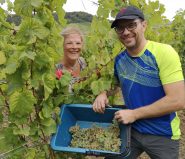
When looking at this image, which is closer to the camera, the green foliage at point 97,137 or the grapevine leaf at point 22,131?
the grapevine leaf at point 22,131

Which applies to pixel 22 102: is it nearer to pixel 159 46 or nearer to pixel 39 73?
pixel 39 73

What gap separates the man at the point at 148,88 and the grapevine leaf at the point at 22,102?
0.60 metres

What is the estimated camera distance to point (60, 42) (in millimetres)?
2457

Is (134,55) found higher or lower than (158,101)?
higher

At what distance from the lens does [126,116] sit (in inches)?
101

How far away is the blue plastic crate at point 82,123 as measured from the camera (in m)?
2.52

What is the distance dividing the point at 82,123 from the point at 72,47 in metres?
0.75

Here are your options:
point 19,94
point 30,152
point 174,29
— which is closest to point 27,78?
point 19,94

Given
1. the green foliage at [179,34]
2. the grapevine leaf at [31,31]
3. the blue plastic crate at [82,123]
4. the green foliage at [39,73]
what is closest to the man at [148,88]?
the blue plastic crate at [82,123]

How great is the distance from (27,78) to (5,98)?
16.4 inches

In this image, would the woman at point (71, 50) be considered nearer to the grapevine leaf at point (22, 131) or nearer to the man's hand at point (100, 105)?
the man's hand at point (100, 105)

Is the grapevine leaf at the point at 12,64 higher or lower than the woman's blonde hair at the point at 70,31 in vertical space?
lower

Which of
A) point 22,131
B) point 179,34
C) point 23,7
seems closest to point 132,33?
point 23,7

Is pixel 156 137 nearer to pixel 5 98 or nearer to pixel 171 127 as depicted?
pixel 171 127
